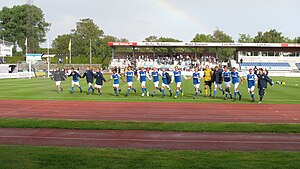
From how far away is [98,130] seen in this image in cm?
1316

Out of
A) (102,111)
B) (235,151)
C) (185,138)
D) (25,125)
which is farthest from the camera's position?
(102,111)

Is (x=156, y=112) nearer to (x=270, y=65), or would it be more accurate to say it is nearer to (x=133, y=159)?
(x=133, y=159)

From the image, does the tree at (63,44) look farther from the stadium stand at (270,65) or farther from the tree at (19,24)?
the stadium stand at (270,65)

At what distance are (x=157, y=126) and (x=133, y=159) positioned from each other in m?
5.14

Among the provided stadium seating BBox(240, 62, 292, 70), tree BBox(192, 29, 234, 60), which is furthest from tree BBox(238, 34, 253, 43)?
stadium seating BBox(240, 62, 292, 70)

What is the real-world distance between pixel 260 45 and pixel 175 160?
71.7 m

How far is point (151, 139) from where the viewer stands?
11.7 meters

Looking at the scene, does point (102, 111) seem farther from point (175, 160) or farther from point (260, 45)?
point (260, 45)

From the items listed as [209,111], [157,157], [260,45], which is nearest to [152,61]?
[260,45]

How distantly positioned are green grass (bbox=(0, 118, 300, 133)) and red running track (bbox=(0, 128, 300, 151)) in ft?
1.68

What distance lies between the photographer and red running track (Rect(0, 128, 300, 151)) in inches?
422

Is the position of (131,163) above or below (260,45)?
below

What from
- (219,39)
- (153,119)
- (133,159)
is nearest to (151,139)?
(133,159)

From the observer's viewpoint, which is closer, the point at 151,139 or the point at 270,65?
the point at 151,139
